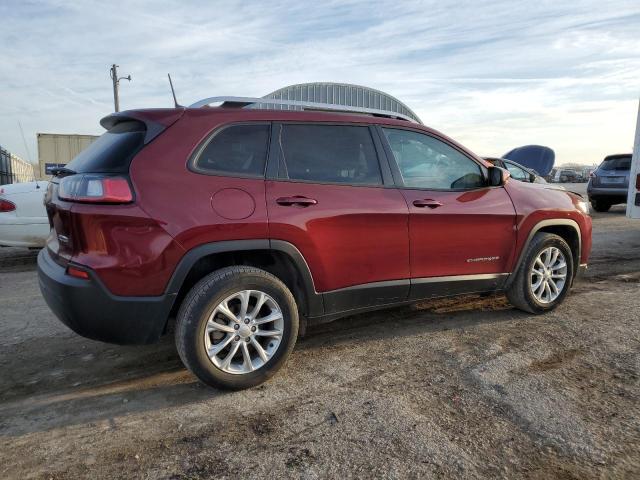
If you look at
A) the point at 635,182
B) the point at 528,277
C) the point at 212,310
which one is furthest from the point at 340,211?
the point at 635,182

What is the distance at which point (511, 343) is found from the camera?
3.78 metres

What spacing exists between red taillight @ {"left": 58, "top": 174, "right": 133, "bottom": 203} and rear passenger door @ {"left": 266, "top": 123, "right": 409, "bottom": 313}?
2.75ft

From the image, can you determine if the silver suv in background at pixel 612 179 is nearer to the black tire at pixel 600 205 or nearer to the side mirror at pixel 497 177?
the black tire at pixel 600 205

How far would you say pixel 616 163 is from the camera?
13.1 metres

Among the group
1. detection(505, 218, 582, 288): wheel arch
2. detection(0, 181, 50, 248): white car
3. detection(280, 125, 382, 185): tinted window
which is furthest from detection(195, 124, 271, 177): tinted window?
detection(0, 181, 50, 248): white car

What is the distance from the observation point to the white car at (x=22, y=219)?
22.2 feet

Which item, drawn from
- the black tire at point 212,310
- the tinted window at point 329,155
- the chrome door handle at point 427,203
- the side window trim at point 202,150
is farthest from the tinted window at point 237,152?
the chrome door handle at point 427,203

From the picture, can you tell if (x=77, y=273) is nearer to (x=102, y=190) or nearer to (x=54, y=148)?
(x=102, y=190)

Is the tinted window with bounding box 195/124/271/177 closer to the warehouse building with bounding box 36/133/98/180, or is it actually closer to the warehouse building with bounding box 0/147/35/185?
the warehouse building with bounding box 0/147/35/185

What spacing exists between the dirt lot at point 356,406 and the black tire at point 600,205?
451 inches

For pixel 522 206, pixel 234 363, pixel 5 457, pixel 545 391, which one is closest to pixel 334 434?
pixel 234 363

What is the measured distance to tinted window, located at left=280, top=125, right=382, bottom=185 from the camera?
Result: 3268mm

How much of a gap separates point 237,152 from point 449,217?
1.70 metres

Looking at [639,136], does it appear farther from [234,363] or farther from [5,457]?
[5,457]
